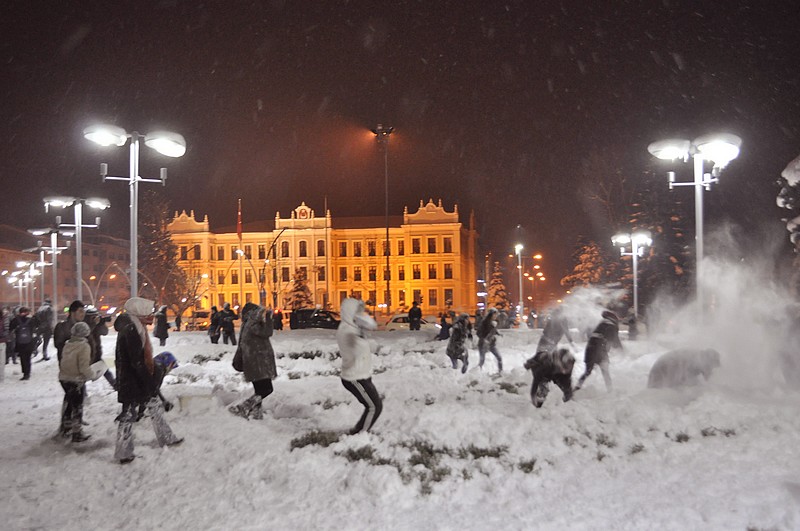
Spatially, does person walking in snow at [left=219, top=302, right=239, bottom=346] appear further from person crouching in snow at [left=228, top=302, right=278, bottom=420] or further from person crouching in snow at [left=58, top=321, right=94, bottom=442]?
person crouching in snow at [left=58, top=321, right=94, bottom=442]

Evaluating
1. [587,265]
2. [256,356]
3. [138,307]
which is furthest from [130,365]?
[587,265]

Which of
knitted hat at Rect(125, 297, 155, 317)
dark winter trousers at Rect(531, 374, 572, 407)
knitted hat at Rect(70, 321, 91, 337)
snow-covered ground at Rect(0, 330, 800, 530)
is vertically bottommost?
snow-covered ground at Rect(0, 330, 800, 530)

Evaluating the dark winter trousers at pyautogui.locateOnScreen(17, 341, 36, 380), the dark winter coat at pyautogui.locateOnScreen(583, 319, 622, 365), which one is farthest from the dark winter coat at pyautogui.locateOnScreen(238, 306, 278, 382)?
the dark winter trousers at pyautogui.locateOnScreen(17, 341, 36, 380)

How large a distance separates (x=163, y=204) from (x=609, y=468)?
254 feet

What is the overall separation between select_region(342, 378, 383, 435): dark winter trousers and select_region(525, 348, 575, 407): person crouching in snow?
277cm

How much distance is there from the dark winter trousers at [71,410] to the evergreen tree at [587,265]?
4314cm

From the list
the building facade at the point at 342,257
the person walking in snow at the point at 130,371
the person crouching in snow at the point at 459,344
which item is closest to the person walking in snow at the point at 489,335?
the person crouching in snow at the point at 459,344

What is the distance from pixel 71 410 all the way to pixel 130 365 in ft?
5.97

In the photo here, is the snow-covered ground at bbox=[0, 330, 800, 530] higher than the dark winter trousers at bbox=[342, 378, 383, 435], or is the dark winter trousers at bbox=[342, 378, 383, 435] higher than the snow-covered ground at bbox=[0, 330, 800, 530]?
the dark winter trousers at bbox=[342, 378, 383, 435]

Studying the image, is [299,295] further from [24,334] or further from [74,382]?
[74,382]

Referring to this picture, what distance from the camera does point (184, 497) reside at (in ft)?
18.5

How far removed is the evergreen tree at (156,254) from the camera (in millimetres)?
72375

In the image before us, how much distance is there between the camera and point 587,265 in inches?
2021

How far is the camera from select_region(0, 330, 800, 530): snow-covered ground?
5070 millimetres
